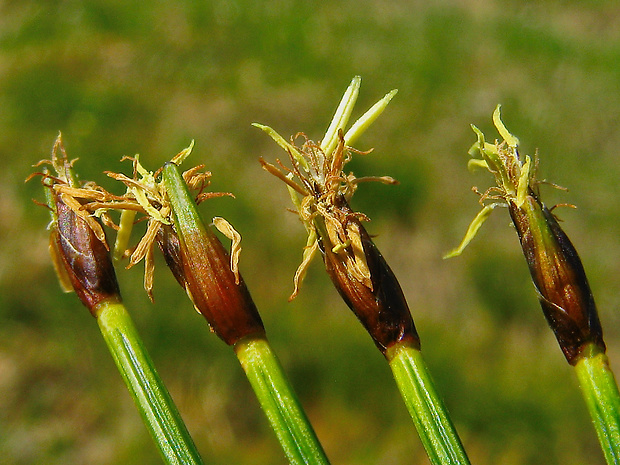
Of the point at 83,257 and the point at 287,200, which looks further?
the point at 287,200

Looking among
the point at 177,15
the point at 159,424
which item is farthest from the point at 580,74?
the point at 159,424

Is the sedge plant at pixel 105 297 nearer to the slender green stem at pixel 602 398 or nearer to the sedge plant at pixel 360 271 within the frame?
the sedge plant at pixel 360 271

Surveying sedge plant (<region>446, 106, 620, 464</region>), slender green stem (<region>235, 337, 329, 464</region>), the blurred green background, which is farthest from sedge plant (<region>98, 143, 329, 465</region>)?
the blurred green background

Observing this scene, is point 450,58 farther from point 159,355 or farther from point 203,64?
point 159,355

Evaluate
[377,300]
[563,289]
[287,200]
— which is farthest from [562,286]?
[287,200]

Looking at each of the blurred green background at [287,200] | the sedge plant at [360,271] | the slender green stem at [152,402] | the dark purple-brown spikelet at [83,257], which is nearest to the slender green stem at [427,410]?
the sedge plant at [360,271]

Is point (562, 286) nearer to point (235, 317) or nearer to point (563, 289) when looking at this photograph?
point (563, 289)

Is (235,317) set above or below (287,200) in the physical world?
below
